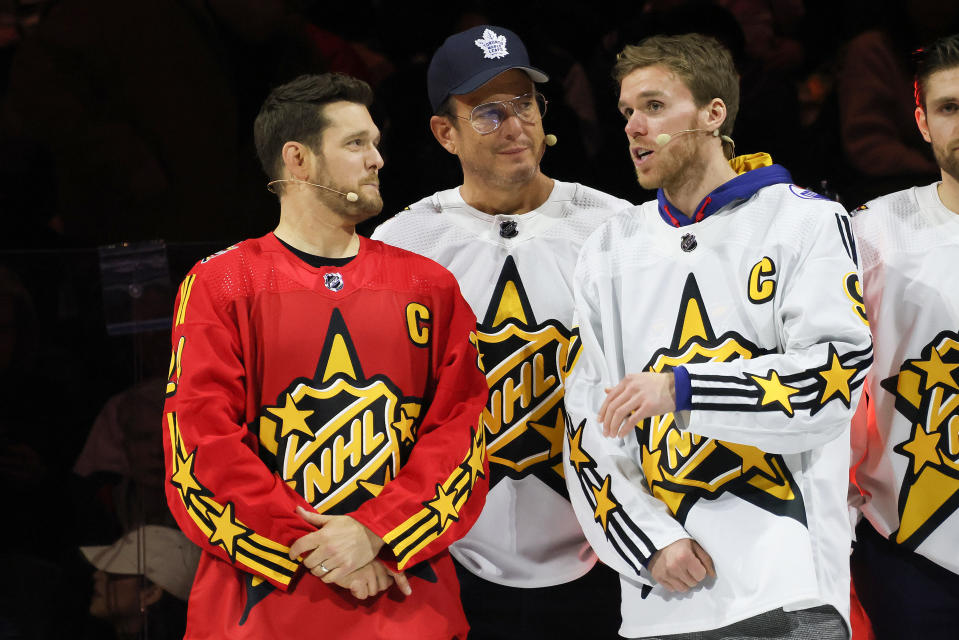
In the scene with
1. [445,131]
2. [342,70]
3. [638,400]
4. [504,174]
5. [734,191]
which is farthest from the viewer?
[342,70]

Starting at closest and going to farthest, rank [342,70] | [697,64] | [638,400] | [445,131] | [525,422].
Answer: [638,400] → [697,64] → [525,422] → [445,131] → [342,70]

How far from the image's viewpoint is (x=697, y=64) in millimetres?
2330

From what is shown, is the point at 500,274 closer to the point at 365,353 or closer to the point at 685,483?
the point at 365,353

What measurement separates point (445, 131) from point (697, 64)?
0.71m

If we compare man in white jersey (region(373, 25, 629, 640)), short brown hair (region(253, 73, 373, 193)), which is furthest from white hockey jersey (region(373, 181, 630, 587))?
short brown hair (region(253, 73, 373, 193))

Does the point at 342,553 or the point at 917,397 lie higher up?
the point at 917,397

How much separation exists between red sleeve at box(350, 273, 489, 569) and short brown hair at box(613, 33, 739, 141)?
68 cm

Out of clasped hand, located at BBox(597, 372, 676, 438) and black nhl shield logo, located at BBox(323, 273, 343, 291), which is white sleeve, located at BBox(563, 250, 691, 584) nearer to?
clasped hand, located at BBox(597, 372, 676, 438)

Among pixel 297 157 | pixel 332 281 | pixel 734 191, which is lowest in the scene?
pixel 332 281

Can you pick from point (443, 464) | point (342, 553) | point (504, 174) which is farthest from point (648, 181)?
point (342, 553)

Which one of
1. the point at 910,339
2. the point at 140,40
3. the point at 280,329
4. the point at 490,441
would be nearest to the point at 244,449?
the point at 280,329

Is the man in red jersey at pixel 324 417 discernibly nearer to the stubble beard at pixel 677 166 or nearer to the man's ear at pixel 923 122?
the stubble beard at pixel 677 166

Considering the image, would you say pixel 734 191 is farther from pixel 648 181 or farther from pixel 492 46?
pixel 492 46

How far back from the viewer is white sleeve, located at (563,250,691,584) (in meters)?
2.12
